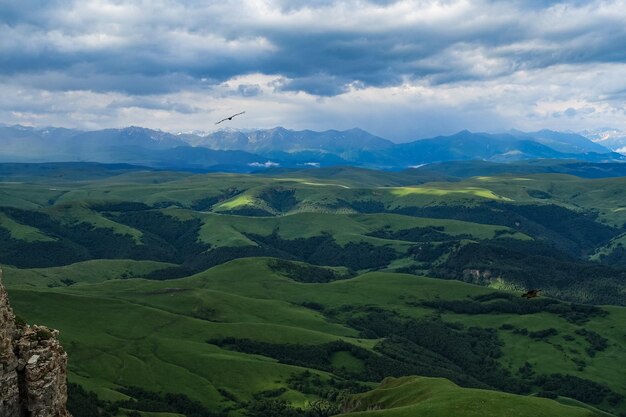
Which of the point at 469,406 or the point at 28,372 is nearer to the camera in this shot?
the point at 28,372

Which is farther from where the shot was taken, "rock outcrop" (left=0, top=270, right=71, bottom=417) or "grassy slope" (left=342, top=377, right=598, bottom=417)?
"grassy slope" (left=342, top=377, right=598, bottom=417)

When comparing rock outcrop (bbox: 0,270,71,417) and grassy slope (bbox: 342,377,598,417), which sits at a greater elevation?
rock outcrop (bbox: 0,270,71,417)

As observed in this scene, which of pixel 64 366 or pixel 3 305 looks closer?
pixel 3 305

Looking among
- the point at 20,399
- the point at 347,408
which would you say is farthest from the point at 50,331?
the point at 347,408

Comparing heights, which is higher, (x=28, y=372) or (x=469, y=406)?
(x=28, y=372)

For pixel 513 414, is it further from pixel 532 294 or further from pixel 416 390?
pixel 532 294

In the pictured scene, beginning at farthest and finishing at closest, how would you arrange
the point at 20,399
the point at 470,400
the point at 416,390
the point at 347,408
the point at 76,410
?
1. the point at 76,410
2. the point at 347,408
3. the point at 416,390
4. the point at 470,400
5. the point at 20,399

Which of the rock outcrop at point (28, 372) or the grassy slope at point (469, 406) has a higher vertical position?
the rock outcrop at point (28, 372)

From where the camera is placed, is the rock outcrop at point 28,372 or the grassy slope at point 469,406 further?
the grassy slope at point 469,406
